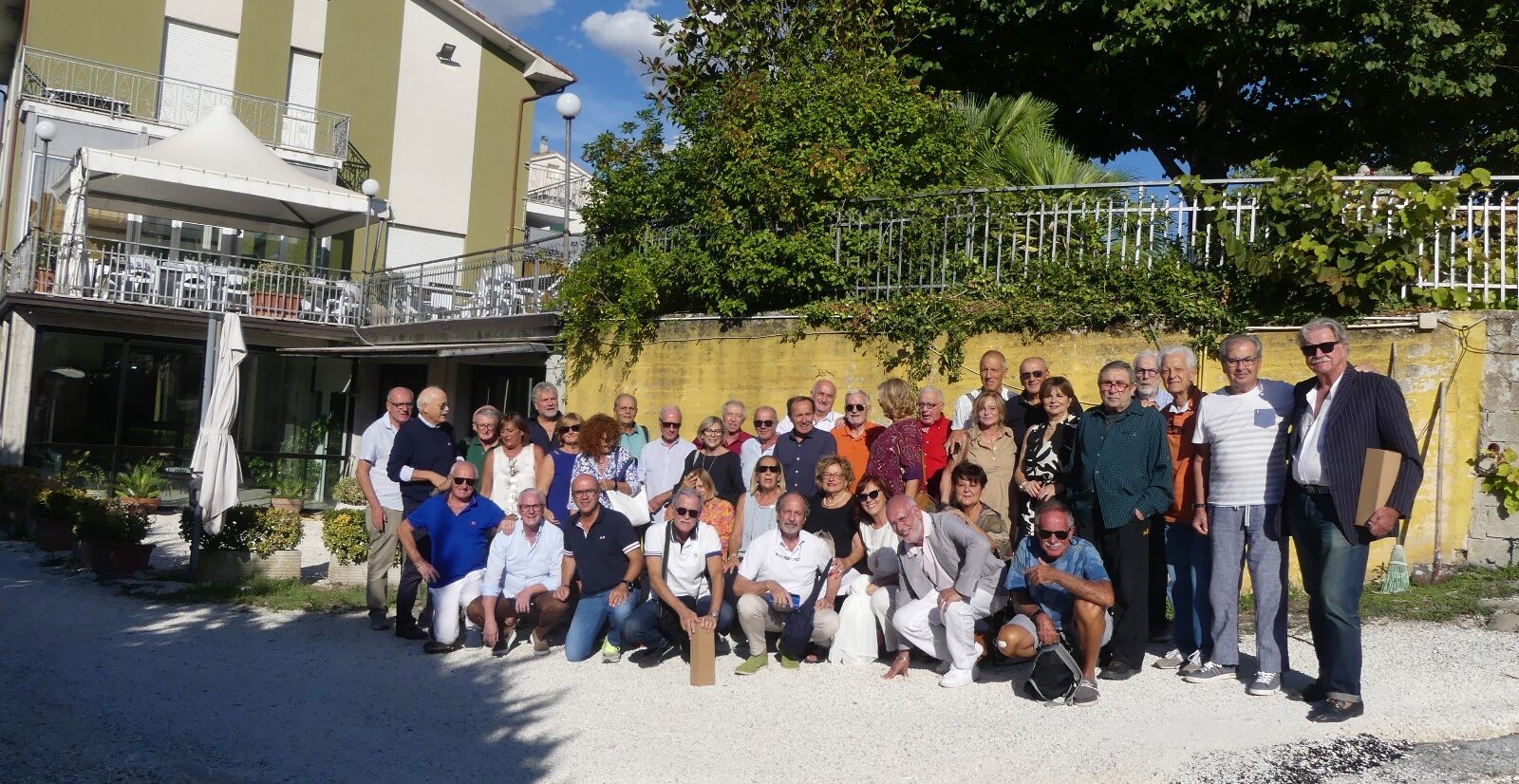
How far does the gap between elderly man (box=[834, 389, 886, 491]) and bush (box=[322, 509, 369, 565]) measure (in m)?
4.88

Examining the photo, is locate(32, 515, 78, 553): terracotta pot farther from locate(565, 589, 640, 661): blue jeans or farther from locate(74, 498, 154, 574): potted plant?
locate(565, 589, 640, 661): blue jeans

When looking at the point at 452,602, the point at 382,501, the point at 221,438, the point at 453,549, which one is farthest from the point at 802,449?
the point at 221,438

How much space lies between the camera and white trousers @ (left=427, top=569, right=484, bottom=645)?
298 inches

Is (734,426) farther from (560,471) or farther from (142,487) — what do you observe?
(142,487)

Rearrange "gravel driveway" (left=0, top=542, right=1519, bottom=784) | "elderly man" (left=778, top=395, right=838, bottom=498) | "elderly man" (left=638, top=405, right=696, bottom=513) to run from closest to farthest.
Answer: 1. "gravel driveway" (left=0, top=542, right=1519, bottom=784)
2. "elderly man" (left=778, top=395, right=838, bottom=498)
3. "elderly man" (left=638, top=405, right=696, bottom=513)

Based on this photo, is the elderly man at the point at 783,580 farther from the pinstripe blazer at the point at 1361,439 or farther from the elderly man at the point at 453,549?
Answer: the pinstripe blazer at the point at 1361,439

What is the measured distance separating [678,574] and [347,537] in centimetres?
450

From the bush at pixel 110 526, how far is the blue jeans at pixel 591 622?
5.60 metres

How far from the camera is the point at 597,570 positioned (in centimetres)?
739

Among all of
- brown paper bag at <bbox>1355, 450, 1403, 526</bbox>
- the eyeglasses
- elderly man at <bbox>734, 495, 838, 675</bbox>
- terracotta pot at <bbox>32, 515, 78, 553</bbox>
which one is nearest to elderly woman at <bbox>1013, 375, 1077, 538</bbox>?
elderly man at <bbox>734, 495, 838, 675</bbox>

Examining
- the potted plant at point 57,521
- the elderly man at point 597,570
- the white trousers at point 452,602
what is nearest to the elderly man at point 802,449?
the elderly man at point 597,570

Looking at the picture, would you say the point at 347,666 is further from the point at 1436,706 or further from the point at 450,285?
the point at 450,285

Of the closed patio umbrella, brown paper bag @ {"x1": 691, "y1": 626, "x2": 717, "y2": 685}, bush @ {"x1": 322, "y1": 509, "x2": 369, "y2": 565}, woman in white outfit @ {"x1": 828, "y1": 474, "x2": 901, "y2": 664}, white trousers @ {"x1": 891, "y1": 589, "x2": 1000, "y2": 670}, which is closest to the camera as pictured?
white trousers @ {"x1": 891, "y1": 589, "x2": 1000, "y2": 670}

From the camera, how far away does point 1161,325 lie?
8695mm
